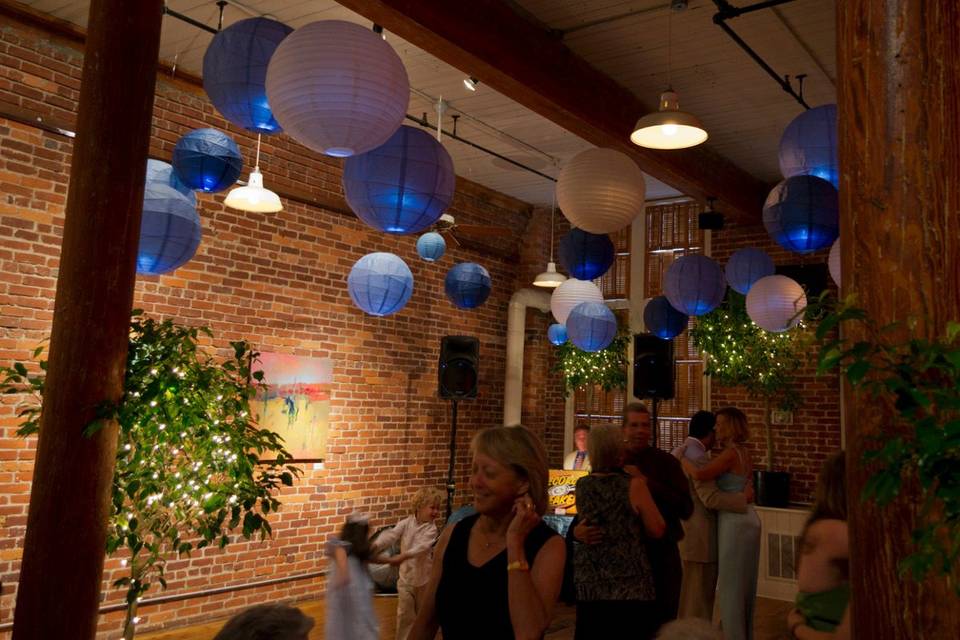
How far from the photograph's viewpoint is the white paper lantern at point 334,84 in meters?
2.75

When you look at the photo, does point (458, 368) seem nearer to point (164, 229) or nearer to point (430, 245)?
point (430, 245)

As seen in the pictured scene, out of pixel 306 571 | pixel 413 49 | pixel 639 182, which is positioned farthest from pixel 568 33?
pixel 306 571

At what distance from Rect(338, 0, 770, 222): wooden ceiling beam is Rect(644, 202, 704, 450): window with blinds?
79.1 inches

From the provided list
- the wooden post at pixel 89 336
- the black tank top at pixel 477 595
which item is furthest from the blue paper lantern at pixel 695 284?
the black tank top at pixel 477 595

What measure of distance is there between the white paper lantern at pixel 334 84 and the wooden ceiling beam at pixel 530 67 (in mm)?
1428

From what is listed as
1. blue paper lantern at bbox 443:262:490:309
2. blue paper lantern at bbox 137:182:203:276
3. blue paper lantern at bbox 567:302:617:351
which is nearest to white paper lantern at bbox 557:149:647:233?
blue paper lantern at bbox 137:182:203:276

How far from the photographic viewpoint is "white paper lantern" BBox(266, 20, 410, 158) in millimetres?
2754

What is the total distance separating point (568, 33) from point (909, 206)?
414 cm

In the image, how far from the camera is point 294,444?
6801mm

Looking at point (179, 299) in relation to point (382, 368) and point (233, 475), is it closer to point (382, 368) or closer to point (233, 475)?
point (382, 368)

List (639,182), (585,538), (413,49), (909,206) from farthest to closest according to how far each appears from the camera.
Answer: (413,49)
(639,182)
(585,538)
(909,206)

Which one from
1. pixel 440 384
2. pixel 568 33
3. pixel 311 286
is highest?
pixel 568 33

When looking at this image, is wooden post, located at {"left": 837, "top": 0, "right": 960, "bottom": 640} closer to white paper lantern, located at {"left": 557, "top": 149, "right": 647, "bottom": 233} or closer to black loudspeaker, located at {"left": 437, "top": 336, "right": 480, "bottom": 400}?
white paper lantern, located at {"left": 557, "top": 149, "right": 647, "bottom": 233}

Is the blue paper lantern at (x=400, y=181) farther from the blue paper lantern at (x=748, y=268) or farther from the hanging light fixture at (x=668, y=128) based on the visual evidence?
the blue paper lantern at (x=748, y=268)
